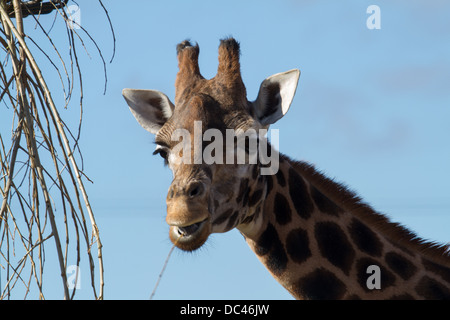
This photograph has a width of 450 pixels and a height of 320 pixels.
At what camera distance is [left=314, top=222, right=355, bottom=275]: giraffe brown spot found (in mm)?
6741

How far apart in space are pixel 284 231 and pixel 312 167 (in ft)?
3.43

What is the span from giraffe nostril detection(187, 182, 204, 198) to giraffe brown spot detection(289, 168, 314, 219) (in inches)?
52.1

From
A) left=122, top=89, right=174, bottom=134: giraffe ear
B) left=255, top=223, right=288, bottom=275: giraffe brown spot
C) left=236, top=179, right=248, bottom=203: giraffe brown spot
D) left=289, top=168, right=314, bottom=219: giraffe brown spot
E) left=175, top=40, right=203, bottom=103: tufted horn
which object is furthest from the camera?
left=122, top=89, right=174, bottom=134: giraffe ear

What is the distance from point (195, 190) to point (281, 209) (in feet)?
4.06

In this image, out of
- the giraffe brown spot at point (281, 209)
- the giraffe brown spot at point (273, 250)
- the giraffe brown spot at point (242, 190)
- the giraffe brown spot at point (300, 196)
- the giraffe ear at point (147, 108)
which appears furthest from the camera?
the giraffe ear at point (147, 108)

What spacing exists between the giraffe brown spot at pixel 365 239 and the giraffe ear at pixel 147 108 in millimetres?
2344

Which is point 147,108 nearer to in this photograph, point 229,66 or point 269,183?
point 229,66

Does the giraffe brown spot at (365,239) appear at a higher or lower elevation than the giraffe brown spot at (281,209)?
lower

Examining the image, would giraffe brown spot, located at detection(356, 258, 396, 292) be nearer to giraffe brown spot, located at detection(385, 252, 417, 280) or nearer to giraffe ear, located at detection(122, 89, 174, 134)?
giraffe brown spot, located at detection(385, 252, 417, 280)

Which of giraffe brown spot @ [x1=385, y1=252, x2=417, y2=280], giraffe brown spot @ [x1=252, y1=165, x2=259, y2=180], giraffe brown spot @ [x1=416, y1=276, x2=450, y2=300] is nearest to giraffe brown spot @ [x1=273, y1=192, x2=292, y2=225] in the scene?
giraffe brown spot @ [x1=252, y1=165, x2=259, y2=180]

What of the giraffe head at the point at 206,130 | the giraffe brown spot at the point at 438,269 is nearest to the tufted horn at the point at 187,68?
the giraffe head at the point at 206,130

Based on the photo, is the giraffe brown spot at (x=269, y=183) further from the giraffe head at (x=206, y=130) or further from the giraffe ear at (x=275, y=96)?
the giraffe ear at (x=275, y=96)

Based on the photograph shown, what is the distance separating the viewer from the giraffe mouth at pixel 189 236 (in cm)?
591
